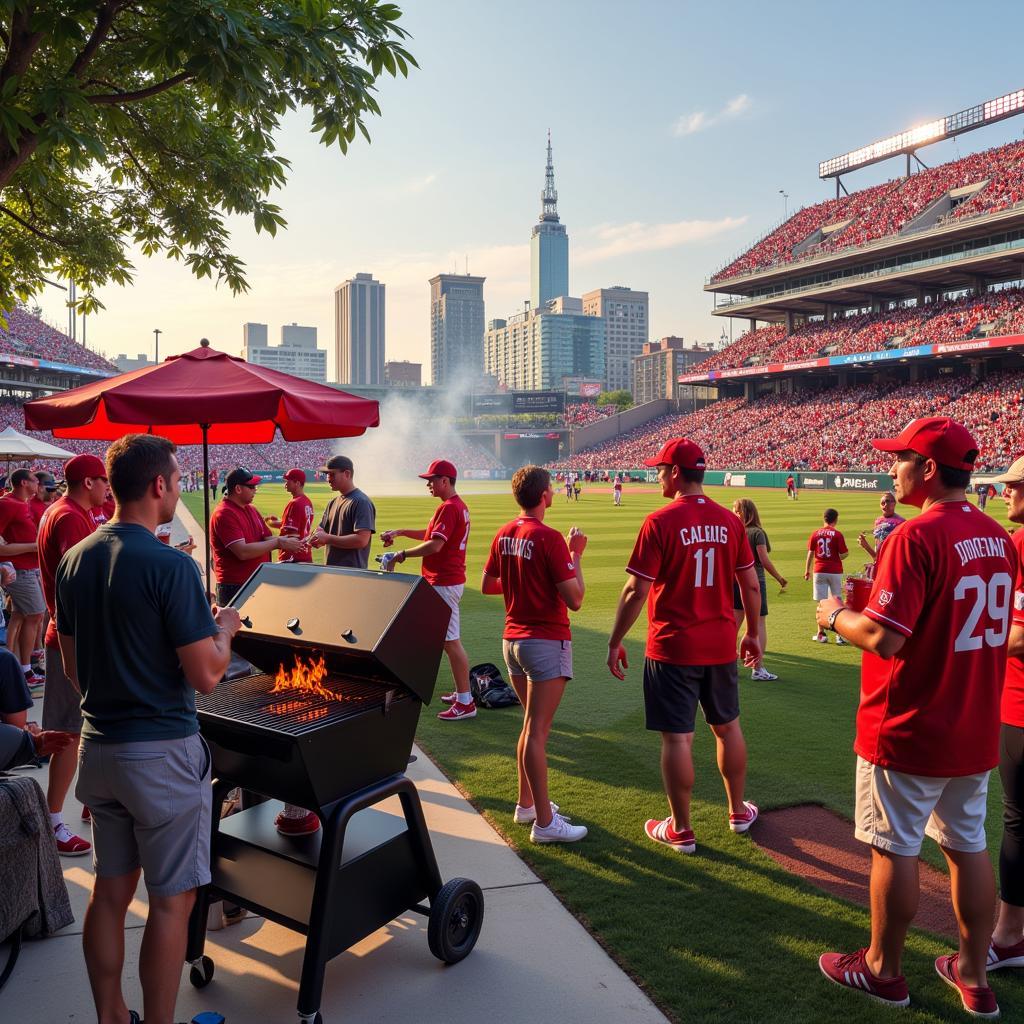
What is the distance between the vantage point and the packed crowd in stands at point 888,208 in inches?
2174

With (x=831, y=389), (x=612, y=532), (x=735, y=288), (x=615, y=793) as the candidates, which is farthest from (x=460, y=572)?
(x=735, y=288)

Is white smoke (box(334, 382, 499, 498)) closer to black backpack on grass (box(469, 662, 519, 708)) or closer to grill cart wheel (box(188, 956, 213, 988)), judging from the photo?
black backpack on grass (box(469, 662, 519, 708))

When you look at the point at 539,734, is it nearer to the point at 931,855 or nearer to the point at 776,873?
the point at 776,873

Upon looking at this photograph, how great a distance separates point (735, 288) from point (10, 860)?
78.2m

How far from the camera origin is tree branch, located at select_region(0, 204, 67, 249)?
7.73 m

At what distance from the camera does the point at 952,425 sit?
3.27 meters

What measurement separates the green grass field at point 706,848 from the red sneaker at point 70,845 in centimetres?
235

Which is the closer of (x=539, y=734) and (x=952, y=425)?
(x=952, y=425)

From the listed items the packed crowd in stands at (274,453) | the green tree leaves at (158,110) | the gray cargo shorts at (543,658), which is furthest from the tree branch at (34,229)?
the packed crowd in stands at (274,453)

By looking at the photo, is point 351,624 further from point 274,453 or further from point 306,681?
point 274,453

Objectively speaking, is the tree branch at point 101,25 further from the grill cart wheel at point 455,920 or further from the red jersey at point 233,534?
the grill cart wheel at point 455,920

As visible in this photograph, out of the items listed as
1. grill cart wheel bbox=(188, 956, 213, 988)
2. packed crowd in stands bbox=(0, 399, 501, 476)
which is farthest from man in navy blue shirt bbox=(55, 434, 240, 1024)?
packed crowd in stands bbox=(0, 399, 501, 476)

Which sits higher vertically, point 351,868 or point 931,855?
point 351,868

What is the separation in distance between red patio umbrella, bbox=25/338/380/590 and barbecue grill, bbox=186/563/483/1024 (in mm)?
1441
